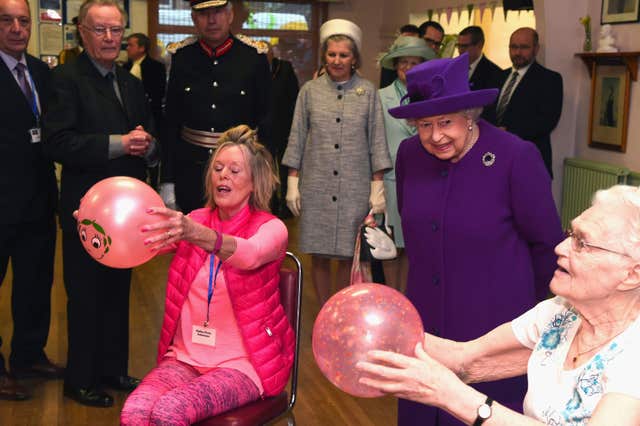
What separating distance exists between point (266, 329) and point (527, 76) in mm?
3952

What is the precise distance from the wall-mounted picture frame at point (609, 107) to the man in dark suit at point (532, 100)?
26cm

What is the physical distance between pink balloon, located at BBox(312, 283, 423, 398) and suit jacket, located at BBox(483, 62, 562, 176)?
4.25 meters

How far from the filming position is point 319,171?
14.8ft

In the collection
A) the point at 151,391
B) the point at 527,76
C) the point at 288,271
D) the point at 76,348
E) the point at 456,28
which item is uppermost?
the point at 456,28

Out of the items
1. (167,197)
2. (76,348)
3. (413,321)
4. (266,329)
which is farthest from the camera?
(167,197)

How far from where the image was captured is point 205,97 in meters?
3.96

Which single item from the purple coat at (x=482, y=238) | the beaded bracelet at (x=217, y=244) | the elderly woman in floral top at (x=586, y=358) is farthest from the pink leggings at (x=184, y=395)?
the elderly woman in floral top at (x=586, y=358)

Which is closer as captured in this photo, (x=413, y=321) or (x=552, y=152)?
(x=413, y=321)

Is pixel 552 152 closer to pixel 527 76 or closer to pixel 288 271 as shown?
pixel 527 76

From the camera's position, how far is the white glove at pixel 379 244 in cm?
415

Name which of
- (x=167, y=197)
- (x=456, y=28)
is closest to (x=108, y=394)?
(x=167, y=197)

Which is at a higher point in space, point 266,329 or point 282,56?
point 282,56

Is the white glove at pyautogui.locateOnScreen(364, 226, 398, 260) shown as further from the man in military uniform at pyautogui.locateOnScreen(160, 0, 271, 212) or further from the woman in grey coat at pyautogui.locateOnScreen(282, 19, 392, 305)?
the man in military uniform at pyautogui.locateOnScreen(160, 0, 271, 212)

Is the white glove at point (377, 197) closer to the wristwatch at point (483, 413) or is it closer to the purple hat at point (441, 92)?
the purple hat at point (441, 92)
